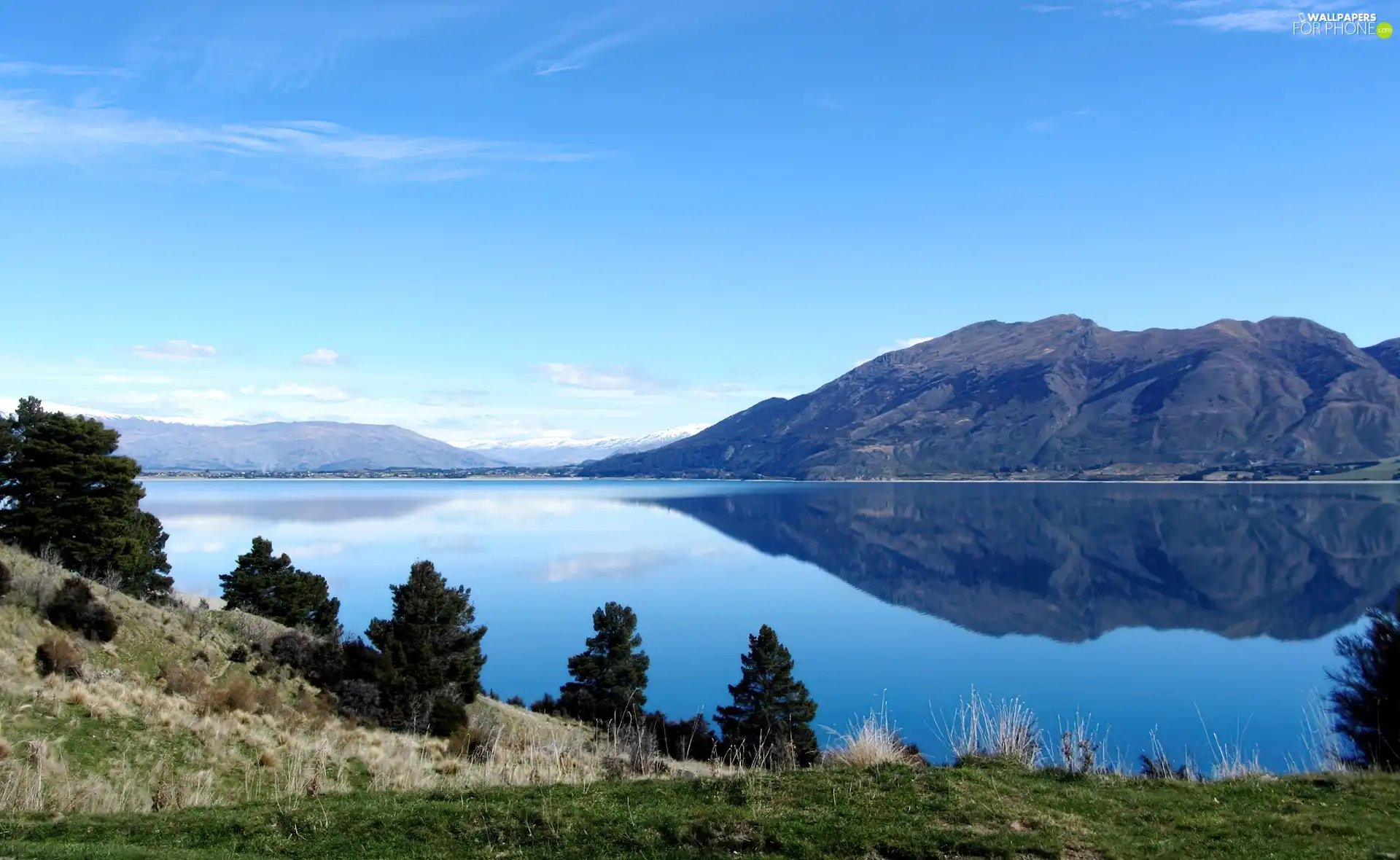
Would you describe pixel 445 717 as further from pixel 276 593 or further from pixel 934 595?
pixel 934 595

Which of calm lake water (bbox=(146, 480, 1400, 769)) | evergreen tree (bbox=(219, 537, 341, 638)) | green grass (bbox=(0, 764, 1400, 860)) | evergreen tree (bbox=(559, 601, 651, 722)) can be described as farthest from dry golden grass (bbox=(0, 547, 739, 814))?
calm lake water (bbox=(146, 480, 1400, 769))

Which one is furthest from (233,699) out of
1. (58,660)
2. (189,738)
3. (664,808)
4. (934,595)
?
(934,595)

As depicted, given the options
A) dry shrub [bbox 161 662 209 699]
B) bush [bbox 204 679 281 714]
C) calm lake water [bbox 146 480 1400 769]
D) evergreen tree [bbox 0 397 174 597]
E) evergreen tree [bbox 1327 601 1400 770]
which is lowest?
calm lake water [bbox 146 480 1400 769]

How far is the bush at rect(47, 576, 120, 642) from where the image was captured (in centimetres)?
2095

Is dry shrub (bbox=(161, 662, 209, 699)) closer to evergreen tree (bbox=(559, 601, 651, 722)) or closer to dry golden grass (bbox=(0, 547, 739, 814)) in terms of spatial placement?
dry golden grass (bbox=(0, 547, 739, 814))

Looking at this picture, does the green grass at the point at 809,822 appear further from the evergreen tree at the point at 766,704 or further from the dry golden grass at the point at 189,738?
the evergreen tree at the point at 766,704

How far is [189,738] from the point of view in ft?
55.0

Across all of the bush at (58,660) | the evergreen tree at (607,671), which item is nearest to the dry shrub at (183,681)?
the bush at (58,660)

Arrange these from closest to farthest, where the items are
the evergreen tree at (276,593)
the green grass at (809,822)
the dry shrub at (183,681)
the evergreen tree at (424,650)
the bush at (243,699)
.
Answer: the green grass at (809,822)
the bush at (243,699)
the dry shrub at (183,681)
the evergreen tree at (424,650)
the evergreen tree at (276,593)

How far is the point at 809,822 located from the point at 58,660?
17807mm

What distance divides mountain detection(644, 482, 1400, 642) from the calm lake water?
1.36ft

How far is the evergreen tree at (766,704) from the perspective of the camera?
2744 centimetres

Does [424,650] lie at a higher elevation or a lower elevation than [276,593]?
lower

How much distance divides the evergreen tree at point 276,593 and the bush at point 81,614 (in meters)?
12.1
